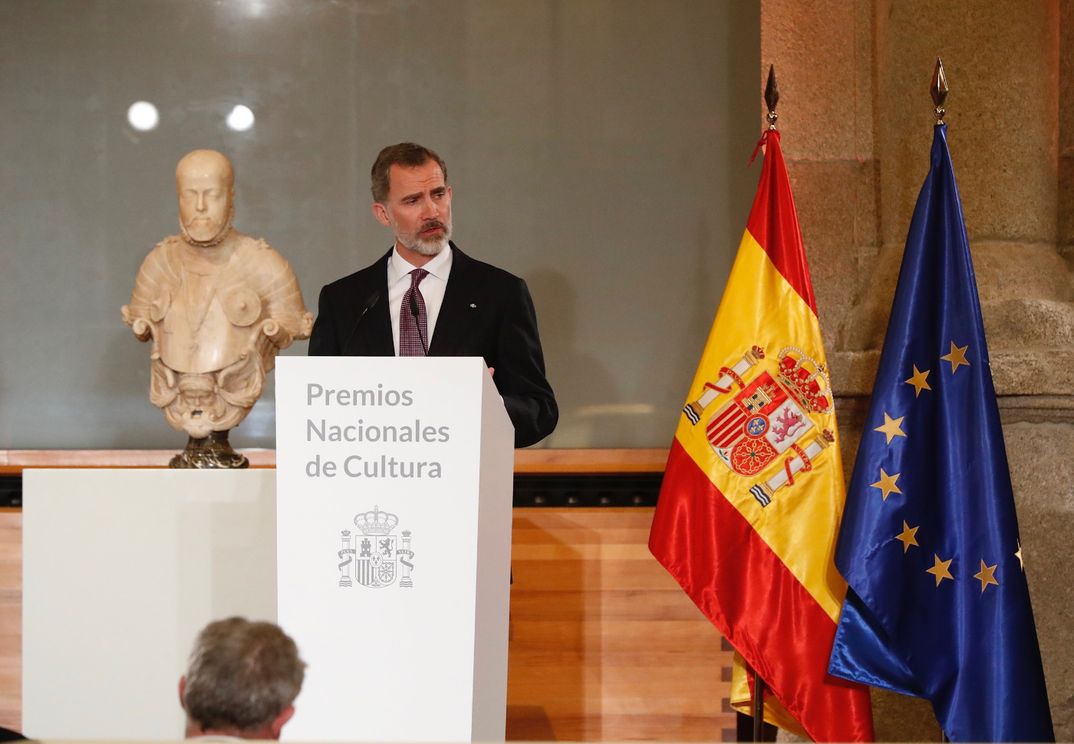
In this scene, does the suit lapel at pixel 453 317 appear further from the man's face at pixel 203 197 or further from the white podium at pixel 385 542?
the white podium at pixel 385 542

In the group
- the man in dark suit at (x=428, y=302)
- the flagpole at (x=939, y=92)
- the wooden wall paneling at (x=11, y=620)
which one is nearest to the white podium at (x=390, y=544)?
the man in dark suit at (x=428, y=302)

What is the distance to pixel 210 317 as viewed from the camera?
312cm

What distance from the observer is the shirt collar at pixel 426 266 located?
285 centimetres

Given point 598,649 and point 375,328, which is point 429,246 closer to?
point 375,328

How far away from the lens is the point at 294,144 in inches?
179

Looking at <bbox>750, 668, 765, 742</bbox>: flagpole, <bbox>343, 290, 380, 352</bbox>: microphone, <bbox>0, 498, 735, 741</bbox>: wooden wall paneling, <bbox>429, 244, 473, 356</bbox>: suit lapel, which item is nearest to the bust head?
<bbox>343, 290, 380, 352</bbox>: microphone

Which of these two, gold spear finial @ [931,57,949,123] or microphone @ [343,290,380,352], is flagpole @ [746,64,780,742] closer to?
gold spear finial @ [931,57,949,123]

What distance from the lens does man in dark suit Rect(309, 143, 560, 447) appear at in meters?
2.79

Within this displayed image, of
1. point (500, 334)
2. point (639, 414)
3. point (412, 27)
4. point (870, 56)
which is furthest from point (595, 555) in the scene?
point (412, 27)

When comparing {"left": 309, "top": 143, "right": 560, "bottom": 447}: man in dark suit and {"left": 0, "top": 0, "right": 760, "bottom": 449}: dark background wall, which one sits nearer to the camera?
{"left": 309, "top": 143, "right": 560, "bottom": 447}: man in dark suit

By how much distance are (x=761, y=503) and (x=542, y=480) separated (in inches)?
49.9

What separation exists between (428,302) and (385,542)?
1.01 metres

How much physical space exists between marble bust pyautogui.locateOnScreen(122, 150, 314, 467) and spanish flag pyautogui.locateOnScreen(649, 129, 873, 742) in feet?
3.38

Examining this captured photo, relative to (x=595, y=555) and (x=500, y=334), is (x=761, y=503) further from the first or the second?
(x=595, y=555)
